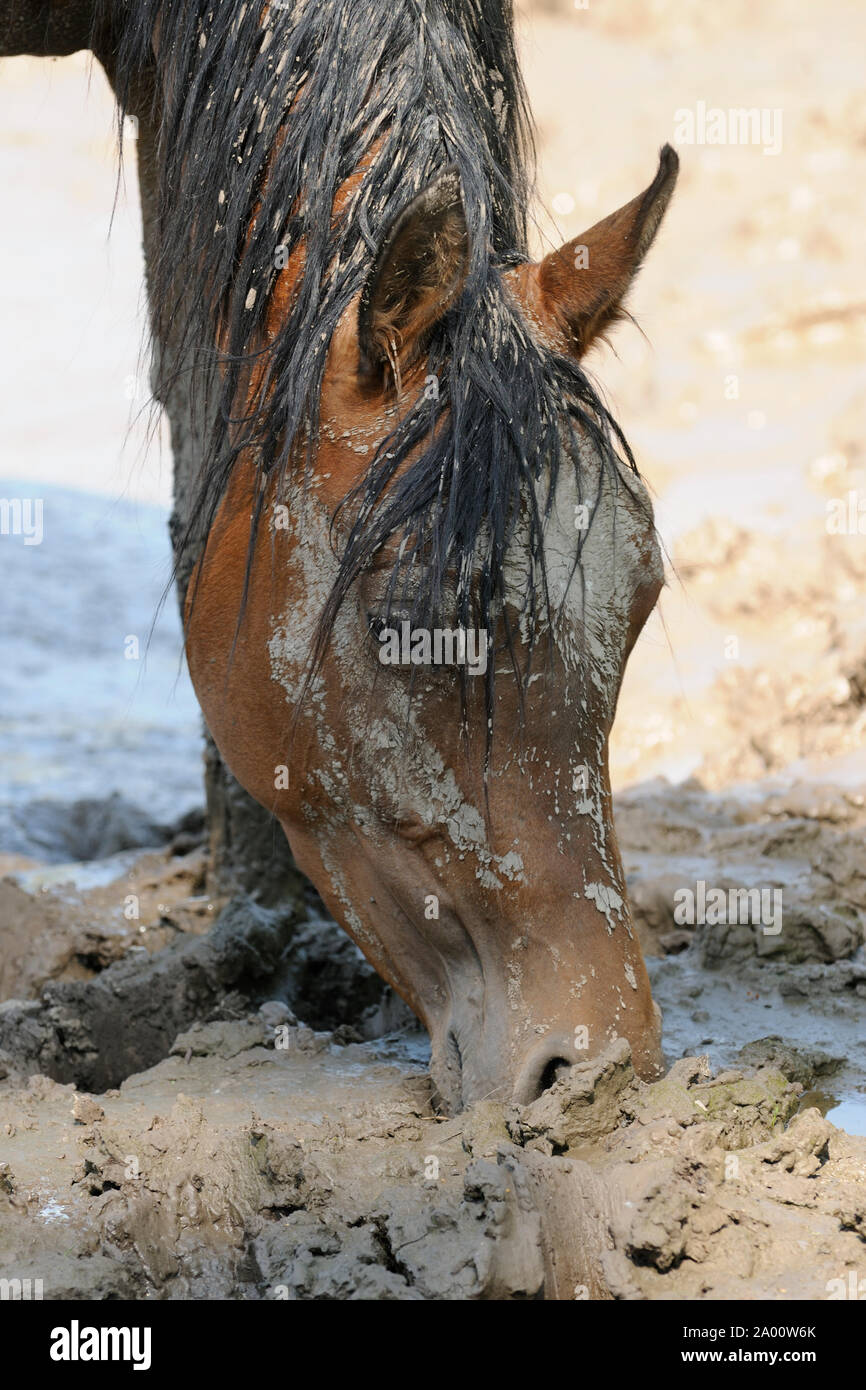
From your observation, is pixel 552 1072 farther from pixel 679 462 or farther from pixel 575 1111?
pixel 679 462

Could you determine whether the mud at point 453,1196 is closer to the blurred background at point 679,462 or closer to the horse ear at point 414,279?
the blurred background at point 679,462

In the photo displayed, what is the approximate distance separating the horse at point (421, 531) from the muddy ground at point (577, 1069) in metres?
0.20

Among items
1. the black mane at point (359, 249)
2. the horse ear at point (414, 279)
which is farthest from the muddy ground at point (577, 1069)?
the horse ear at point (414, 279)

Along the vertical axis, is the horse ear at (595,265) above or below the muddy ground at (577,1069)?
above

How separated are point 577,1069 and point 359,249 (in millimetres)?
1253

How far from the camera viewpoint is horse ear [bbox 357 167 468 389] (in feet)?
5.92

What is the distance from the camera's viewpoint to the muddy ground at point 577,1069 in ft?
5.19

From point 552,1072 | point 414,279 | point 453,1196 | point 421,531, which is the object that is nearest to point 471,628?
point 421,531

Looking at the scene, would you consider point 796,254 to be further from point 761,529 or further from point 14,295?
point 14,295

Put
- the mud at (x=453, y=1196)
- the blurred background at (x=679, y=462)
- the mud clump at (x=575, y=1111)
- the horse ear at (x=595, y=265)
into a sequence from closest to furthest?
1. the mud at (x=453, y=1196)
2. the mud clump at (x=575, y=1111)
3. the horse ear at (x=595, y=265)
4. the blurred background at (x=679, y=462)

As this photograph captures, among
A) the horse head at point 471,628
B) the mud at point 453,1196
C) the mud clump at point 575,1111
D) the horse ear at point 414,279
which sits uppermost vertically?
the horse ear at point 414,279

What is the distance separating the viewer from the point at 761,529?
18.3 ft

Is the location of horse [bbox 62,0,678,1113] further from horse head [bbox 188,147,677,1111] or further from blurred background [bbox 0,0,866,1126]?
blurred background [bbox 0,0,866,1126]
